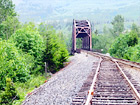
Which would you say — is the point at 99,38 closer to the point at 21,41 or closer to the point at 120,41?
the point at 120,41

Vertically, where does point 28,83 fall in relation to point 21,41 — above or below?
below

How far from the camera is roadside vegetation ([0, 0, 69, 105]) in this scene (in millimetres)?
8912

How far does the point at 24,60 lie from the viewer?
1416cm

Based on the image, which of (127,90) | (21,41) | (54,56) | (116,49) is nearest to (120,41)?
(116,49)

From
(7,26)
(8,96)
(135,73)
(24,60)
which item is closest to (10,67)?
(24,60)

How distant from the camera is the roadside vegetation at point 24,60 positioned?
8912 millimetres

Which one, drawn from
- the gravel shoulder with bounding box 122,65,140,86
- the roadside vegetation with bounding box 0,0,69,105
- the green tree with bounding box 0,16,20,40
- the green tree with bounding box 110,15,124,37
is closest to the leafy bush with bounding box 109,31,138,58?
the roadside vegetation with bounding box 0,0,69,105

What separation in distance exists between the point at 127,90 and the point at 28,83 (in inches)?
286

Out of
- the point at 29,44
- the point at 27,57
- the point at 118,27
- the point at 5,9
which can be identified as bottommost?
the point at 27,57

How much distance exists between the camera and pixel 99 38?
6825 cm

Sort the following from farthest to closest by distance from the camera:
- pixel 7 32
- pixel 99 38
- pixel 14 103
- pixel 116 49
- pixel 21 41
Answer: pixel 99 38 < pixel 7 32 < pixel 116 49 < pixel 21 41 < pixel 14 103

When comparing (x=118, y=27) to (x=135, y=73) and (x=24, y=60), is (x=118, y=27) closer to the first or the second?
(x=24, y=60)

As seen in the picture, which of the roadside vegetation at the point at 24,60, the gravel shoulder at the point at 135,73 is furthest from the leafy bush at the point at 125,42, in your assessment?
the gravel shoulder at the point at 135,73

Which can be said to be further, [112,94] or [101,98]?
[112,94]
